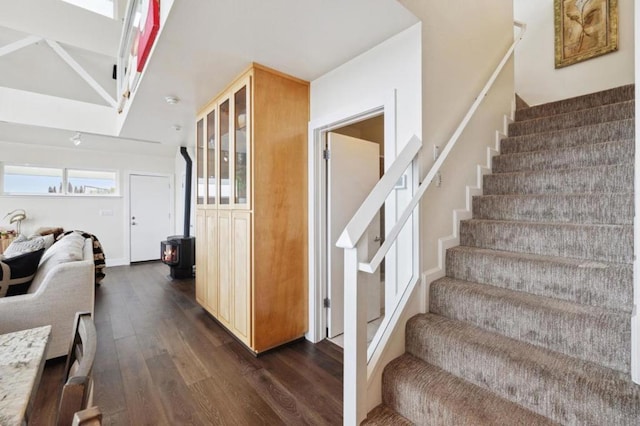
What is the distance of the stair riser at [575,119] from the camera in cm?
213

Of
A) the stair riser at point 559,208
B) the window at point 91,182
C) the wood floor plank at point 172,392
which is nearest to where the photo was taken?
the stair riser at point 559,208

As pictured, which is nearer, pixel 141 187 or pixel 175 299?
pixel 175 299

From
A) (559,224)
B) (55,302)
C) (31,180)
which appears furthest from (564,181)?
(31,180)

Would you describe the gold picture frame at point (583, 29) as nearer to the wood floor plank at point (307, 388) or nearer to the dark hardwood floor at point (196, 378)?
the dark hardwood floor at point (196, 378)

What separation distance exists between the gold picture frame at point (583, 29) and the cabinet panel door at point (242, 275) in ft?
13.6

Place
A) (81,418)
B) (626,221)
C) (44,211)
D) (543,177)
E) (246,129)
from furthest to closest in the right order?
(44,211) → (246,129) → (543,177) → (626,221) → (81,418)

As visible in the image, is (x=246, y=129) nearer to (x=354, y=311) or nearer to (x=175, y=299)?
(x=354, y=311)

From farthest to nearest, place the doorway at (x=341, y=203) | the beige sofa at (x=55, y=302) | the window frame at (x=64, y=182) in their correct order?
the window frame at (x=64, y=182)
the doorway at (x=341, y=203)
the beige sofa at (x=55, y=302)

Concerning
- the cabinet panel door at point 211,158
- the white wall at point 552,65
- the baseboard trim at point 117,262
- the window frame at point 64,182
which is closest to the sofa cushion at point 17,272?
the cabinet panel door at point 211,158

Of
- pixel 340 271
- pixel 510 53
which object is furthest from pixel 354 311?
pixel 510 53

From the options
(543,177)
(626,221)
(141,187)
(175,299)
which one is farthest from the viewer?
(141,187)

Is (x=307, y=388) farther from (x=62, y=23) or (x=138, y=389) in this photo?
(x=62, y=23)

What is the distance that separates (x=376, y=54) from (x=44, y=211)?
20.4 feet

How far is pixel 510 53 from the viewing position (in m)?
2.55
